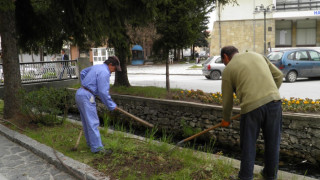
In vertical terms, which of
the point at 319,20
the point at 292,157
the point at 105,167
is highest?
the point at 319,20

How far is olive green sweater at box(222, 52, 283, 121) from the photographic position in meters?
3.46

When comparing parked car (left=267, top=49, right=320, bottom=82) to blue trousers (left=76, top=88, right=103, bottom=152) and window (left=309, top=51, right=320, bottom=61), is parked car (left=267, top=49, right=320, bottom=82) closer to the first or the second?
window (left=309, top=51, right=320, bottom=61)

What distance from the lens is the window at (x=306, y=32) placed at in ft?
120

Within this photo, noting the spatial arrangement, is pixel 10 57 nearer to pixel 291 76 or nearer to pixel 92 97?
pixel 92 97

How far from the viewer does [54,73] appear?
49.5ft

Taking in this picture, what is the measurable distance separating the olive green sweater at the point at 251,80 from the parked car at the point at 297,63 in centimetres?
1149

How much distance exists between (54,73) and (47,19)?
6.89 m

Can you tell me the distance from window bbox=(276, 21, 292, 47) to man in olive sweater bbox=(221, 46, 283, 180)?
122ft

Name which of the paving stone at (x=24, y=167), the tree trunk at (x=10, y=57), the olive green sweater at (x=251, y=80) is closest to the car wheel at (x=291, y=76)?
the olive green sweater at (x=251, y=80)

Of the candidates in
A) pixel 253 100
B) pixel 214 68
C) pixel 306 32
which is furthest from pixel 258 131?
pixel 306 32

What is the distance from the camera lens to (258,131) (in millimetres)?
3621

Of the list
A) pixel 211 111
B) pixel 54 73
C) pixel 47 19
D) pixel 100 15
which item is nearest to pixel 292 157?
pixel 211 111

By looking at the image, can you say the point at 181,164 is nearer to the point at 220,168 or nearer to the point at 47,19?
the point at 220,168

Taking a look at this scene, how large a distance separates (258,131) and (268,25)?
1345 inches
